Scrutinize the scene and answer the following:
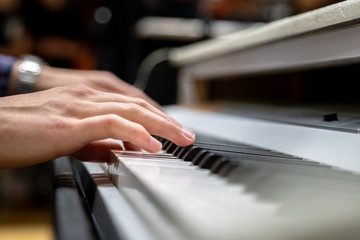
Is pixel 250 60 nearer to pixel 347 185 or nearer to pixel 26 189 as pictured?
pixel 347 185

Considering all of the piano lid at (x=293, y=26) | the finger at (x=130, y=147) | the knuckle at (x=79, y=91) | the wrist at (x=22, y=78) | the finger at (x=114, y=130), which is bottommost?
the finger at (x=130, y=147)

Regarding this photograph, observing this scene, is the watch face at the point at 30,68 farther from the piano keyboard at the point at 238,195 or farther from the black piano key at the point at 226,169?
the black piano key at the point at 226,169

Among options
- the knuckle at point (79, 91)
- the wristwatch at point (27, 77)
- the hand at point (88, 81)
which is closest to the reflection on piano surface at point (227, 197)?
the knuckle at point (79, 91)

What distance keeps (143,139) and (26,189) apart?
2.81 metres

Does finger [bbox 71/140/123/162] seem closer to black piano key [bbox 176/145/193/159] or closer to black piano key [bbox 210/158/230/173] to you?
black piano key [bbox 176/145/193/159]

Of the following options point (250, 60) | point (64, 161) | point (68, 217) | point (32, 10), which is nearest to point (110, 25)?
point (32, 10)

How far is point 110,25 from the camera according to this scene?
9.41 ft

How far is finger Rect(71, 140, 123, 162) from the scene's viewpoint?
2.34ft

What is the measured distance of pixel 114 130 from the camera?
0.60 m

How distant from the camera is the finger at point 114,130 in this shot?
0.59 metres

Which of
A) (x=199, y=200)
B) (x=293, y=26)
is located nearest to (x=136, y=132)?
(x=199, y=200)

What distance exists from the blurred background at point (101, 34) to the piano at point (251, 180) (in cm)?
88

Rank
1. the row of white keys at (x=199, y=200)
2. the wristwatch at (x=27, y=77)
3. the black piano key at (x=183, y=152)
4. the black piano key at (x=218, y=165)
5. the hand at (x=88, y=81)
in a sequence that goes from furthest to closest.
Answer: the wristwatch at (x=27, y=77)
the hand at (x=88, y=81)
the black piano key at (x=183, y=152)
the black piano key at (x=218, y=165)
the row of white keys at (x=199, y=200)

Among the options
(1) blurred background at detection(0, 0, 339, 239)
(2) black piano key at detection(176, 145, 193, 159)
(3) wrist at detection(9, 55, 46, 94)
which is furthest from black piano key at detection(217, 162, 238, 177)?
(1) blurred background at detection(0, 0, 339, 239)
